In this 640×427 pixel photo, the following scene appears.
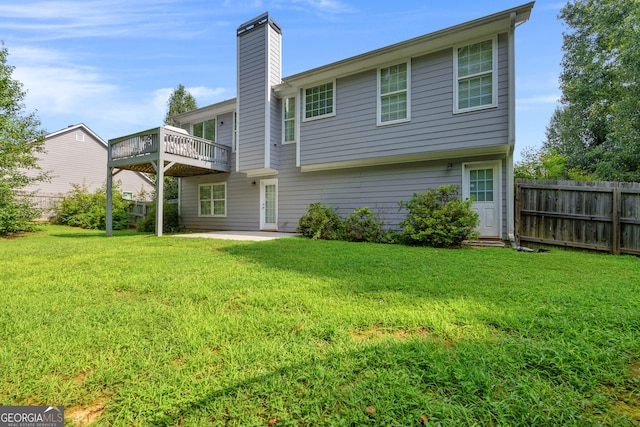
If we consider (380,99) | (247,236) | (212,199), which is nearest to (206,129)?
(212,199)

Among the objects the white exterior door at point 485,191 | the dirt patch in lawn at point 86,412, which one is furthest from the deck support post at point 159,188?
the white exterior door at point 485,191

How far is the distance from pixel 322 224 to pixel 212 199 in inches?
255

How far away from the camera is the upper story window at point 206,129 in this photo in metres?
12.5

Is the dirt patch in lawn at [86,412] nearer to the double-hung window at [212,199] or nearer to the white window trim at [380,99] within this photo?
the white window trim at [380,99]

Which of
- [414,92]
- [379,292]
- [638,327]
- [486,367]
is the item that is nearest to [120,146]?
[414,92]

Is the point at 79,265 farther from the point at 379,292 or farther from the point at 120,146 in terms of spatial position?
the point at 120,146

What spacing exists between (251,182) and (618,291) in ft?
34.4

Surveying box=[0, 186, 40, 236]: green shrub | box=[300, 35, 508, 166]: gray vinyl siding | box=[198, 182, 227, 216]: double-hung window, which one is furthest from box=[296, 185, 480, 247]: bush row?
box=[0, 186, 40, 236]: green shrub

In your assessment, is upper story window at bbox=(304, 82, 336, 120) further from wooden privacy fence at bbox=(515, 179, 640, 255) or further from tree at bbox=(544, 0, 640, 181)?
tree at bbox=(544, 0, 640, 181)

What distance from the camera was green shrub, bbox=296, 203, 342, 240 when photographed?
8.23 m

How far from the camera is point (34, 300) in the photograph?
295cm

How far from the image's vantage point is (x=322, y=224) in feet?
27.2

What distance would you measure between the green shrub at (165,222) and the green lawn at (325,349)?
8.70 metres

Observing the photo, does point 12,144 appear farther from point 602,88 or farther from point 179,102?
point 602,88
